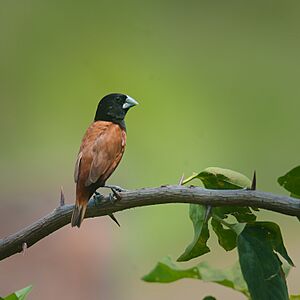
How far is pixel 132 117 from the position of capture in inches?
99.4

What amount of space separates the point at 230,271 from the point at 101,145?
328 mm

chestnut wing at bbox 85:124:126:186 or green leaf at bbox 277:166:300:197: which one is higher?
green leaf at bbox 277:166:300:197

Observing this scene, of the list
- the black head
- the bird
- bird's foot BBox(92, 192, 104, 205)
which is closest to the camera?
bird's foot BBox(92, 192, 104, 205)

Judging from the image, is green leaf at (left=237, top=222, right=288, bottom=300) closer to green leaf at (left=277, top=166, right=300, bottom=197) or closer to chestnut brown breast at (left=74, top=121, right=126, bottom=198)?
green leaf at (left=277, top=166, right=300, bottom=197)

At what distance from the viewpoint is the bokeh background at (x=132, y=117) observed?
2.35 metres

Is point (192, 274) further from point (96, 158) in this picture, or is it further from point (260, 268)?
point (96, 158)

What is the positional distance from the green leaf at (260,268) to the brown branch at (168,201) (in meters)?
0.03

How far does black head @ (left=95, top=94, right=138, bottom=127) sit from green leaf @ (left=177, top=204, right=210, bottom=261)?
0.43 m

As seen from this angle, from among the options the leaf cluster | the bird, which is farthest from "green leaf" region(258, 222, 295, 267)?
the bird

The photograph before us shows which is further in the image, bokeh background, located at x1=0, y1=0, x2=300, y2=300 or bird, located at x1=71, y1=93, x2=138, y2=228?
bokeh background, located at x1=0, y1=0, x2=300, y2=300

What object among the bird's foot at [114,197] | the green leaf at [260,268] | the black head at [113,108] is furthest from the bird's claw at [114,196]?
the black head at [113,108]

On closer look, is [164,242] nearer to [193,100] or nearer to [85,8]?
[193,100]

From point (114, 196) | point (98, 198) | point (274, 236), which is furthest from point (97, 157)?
point (274, 236)

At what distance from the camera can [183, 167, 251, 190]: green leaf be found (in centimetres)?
66
